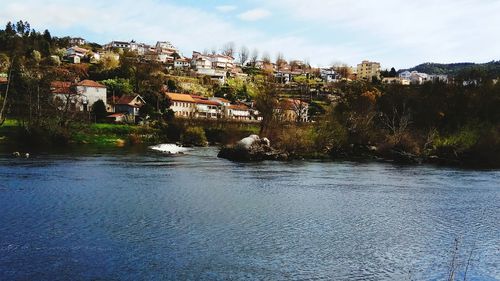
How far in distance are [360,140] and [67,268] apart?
218ft

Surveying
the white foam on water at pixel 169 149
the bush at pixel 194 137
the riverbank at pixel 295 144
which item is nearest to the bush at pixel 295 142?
the riverbank at pixel 295 144

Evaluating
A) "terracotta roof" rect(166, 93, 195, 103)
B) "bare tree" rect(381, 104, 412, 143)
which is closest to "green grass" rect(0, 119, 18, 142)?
"terracotta roof" rect(166, 93, 195, 103)

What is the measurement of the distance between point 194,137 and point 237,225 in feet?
211

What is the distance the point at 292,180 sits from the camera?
4706 centimetres

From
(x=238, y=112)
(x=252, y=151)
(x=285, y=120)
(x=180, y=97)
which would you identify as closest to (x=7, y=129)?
(x=252, y=151)

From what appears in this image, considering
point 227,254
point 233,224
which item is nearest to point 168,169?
point 233,224

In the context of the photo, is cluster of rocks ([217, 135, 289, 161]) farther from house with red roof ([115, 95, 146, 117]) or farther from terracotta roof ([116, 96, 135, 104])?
terracotta roof ([116, 96, 135, 104])

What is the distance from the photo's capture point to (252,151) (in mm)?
64500

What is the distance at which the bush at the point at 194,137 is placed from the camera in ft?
297

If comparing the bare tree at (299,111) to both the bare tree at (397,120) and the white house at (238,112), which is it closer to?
the white house at (238,112)

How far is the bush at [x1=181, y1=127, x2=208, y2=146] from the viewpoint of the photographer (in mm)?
90500

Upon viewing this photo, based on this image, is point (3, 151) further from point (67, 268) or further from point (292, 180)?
point (67, 268)

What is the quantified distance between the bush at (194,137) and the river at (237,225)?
3994cm

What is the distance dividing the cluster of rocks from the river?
13891 millimetres
